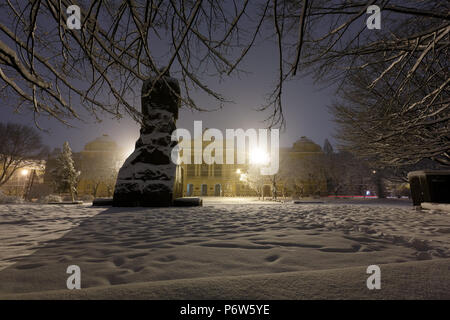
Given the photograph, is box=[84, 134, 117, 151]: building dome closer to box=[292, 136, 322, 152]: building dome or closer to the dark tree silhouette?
the dark tree silhouette

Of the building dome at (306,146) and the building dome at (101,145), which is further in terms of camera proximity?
the building dome at (101,145)

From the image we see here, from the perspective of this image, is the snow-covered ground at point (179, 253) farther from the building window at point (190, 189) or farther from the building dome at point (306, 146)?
the building dome at point (306, 146)

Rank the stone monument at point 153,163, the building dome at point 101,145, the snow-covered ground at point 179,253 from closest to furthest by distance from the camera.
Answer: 1. the snow-covered ground at point 179,253
2. the stone monument at point 153,163
3. the building dome at point 101,145

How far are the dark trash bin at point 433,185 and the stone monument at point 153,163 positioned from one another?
30.8 feet

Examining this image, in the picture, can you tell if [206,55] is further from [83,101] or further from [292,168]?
[292,168]

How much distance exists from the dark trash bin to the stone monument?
939cm

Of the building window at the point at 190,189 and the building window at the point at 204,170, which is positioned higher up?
the building window at the point at 204,170

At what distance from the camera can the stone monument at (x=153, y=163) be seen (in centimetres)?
824

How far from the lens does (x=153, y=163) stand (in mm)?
8742

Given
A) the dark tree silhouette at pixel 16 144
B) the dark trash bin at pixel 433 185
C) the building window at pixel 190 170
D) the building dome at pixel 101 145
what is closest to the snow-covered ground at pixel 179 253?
the dark trash bin at pixel 433 185

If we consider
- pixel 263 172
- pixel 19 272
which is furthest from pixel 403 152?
pixel 263 172

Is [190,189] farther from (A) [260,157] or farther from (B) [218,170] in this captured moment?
(A) [260,157]

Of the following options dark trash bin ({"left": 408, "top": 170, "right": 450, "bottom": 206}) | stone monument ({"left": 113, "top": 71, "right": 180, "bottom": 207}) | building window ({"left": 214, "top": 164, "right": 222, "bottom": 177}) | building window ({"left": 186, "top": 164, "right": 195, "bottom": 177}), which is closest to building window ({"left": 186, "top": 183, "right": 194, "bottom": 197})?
building window ({"left": 186, "top": 164, "right": 195, "bottom": 177})

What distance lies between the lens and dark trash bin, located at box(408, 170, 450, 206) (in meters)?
7.34
